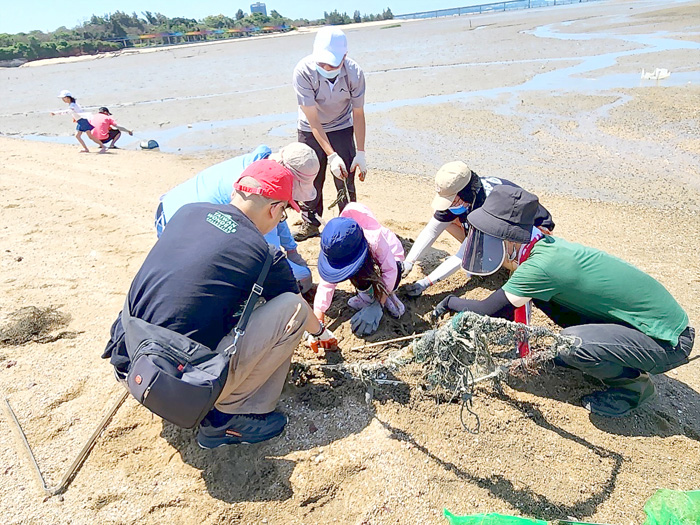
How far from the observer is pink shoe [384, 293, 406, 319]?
316 cm

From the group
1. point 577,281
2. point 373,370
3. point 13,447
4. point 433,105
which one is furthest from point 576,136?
Answer: point 13,447

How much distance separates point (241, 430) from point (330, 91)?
2.55 metres

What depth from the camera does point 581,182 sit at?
5.86 m

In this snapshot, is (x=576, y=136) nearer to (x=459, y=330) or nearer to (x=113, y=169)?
(x=459, y=330)

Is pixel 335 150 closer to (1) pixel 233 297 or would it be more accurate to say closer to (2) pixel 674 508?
(1) pixel 233 297

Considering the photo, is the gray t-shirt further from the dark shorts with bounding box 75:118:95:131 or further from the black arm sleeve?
the dark shorts with bounding box 75:118:95:131

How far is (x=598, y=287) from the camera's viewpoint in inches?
90.4

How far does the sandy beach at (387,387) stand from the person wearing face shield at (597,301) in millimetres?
384

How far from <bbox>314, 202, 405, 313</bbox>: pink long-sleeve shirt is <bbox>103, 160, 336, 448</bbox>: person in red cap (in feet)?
1.51

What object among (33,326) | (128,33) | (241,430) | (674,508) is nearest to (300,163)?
(241,430)

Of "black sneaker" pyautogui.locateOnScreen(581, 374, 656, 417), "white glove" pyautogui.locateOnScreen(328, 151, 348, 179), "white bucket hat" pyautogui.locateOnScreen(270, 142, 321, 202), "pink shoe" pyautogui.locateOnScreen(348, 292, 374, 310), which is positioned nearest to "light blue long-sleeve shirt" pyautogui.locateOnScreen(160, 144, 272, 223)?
"white bucket hat" pyautogui.locateOnScreen(270, 142, 321, 202)

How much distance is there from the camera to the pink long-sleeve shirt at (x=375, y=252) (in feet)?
9.45

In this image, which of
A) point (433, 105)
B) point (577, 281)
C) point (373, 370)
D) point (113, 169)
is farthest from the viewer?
point (433, 105)

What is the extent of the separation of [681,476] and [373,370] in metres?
1.51
